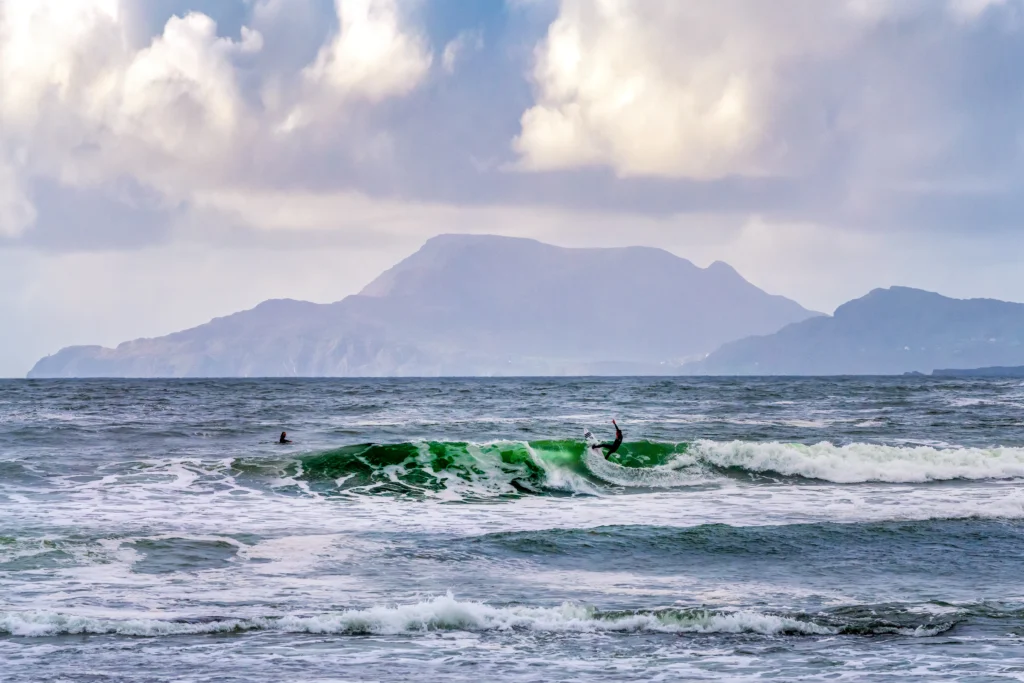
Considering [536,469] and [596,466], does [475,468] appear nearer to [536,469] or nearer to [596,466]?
[536,469]

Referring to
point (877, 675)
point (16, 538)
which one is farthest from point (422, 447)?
point (877, 675)

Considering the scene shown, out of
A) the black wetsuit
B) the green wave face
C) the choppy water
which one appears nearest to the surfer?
the black wetsuit

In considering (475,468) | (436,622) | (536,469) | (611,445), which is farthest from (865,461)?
(436,622)

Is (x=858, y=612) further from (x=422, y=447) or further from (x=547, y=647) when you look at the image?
(x=422, y=447)

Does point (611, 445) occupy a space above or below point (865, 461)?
above

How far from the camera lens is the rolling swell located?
106ft

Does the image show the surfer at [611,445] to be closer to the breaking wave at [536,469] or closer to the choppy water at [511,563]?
the breaking wave at [536,469]

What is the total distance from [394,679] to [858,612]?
288 inches

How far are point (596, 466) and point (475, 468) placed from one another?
389cm

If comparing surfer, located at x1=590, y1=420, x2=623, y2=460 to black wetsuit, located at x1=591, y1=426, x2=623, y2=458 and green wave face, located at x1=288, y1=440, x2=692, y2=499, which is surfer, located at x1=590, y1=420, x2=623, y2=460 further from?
green wave face, located at x1=288, y1=440, x2=692, y2=499

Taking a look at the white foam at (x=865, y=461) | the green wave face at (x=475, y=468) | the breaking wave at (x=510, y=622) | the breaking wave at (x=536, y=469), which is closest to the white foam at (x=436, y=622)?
the breaking wave at (x=510, y=622)

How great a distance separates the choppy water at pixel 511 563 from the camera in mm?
14384

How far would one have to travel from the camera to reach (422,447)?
116 feet

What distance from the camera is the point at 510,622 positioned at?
1608 cm
